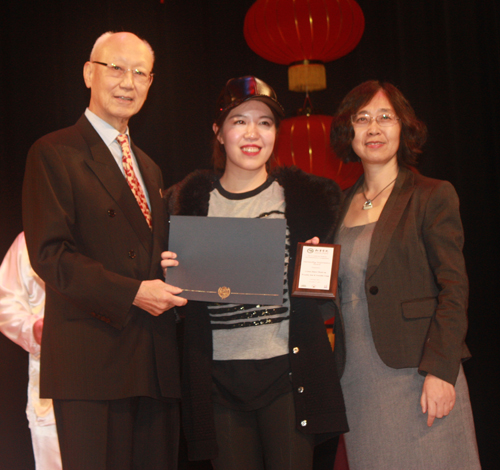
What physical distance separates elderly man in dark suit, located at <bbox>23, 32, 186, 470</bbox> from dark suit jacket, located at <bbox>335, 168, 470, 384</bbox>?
693 mm

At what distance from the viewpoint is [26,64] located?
3.43 metres

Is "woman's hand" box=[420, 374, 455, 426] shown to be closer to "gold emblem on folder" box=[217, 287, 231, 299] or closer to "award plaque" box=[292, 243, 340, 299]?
"award plaque" box=[292, 243, 340, 299]

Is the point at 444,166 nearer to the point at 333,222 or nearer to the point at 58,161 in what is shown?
the point at 333,222

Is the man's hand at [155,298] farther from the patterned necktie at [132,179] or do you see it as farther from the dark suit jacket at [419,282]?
the dark suit jacket at [419,282]

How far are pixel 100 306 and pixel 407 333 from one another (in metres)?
0.99

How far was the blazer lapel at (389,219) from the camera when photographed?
1.86 meters

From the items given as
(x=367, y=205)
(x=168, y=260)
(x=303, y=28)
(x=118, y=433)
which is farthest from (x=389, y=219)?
(x=303, y=28)

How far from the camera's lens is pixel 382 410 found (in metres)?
1.85

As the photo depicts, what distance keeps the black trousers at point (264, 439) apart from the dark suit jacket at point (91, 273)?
0.20 meters

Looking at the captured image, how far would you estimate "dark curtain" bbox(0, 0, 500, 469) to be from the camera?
3.44 m

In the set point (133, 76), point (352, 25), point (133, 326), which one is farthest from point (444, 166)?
point (133, 326)

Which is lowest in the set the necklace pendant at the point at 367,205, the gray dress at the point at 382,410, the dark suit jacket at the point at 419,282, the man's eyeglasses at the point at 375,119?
the gray dress at the point at 382,410

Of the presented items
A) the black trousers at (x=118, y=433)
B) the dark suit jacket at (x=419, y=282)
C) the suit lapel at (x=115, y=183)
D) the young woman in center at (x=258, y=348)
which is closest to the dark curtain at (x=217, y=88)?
the suit lapel at (x=115, y=183)

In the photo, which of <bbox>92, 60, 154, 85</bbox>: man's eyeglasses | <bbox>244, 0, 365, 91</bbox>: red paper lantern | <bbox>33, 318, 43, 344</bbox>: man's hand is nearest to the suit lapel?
<bbox>92, 60, 154, 85</bbox>: man's eyeglasses
